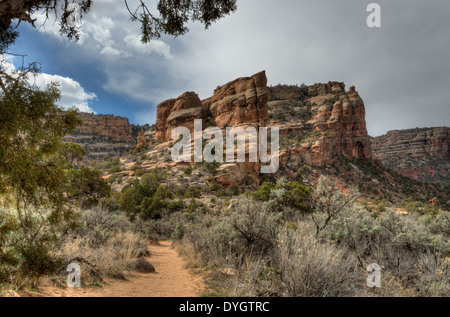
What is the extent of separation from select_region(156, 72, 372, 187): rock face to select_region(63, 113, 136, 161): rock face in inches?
1412

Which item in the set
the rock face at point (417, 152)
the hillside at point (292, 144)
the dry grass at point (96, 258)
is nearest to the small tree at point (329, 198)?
the dry grass at point (96, 258)

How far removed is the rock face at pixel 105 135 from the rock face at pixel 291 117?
1412 inches

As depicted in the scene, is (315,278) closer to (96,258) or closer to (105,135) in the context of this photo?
(96,258)

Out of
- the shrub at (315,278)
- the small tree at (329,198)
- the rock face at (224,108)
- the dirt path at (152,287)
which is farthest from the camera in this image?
the rock face at (224,108)

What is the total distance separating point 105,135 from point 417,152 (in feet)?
441

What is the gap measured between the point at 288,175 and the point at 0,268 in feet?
140

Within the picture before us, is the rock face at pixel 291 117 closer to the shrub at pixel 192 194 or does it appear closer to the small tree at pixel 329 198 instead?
the shrub at pixel 192 194

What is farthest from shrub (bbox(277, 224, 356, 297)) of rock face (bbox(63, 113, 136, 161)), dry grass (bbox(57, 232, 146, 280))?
rock face (bbox(63, 113, 136, 161))

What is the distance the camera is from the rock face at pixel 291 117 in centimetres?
4900

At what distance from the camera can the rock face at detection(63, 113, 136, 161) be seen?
8250 cm

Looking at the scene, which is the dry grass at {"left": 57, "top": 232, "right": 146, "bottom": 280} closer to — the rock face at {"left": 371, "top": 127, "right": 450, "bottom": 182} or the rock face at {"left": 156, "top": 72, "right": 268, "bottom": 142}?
the rock face at {"left": 156, "top": 72, "right": 268, "bottom": 142}

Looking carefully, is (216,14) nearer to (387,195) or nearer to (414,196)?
(387,195)
